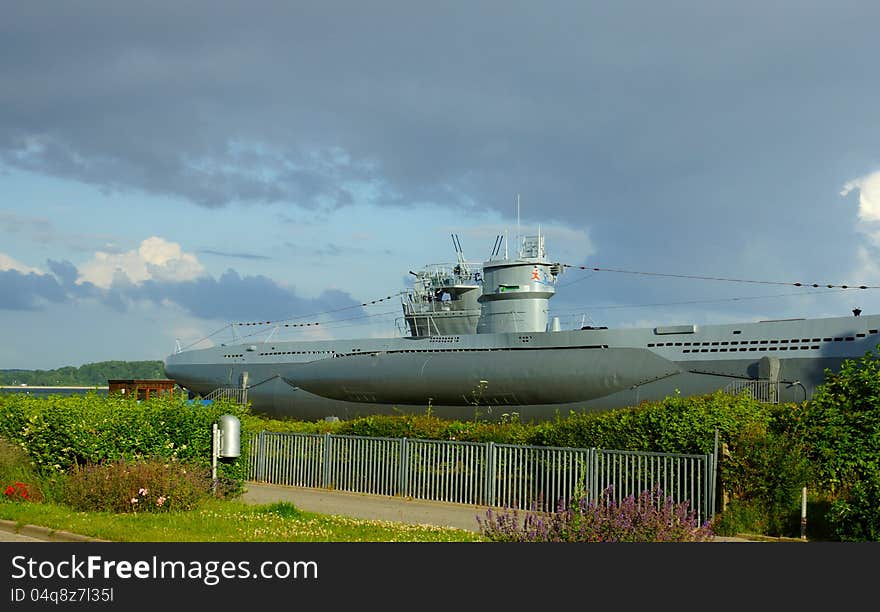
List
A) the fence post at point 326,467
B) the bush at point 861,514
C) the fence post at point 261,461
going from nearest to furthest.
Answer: the bush at point 861,514
the fence post at point 326,467
the fence post at point 261,461

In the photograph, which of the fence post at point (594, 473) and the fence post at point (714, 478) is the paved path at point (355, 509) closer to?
the fence post at point (714, 478)

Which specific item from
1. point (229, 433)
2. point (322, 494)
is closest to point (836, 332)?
point (322, 494)

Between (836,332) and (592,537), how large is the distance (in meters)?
30.4

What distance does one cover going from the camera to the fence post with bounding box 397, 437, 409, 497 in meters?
20.0

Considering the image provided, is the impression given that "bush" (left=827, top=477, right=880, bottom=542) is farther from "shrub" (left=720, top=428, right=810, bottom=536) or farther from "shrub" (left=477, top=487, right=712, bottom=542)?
"shrub" (left=477, top=487, right=712, bottom=542)

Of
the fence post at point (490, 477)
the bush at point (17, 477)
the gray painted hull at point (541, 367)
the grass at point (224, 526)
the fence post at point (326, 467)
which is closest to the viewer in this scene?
the grass at point (224, 526)

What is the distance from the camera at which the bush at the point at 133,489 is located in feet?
47.6

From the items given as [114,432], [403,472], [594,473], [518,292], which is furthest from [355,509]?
[518,292]

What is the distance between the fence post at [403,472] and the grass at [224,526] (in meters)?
4.66

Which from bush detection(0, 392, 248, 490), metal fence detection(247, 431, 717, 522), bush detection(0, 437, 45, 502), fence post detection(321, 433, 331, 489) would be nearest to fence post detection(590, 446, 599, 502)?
metal fence detection(247, 431, 717, 522)

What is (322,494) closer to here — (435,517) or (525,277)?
(435,517)

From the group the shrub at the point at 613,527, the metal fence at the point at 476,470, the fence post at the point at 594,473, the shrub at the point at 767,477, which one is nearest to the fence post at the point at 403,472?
the metal fence at the point at 476,470

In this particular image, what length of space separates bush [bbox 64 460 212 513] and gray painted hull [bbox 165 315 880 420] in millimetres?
27160

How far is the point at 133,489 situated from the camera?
14578 mm
